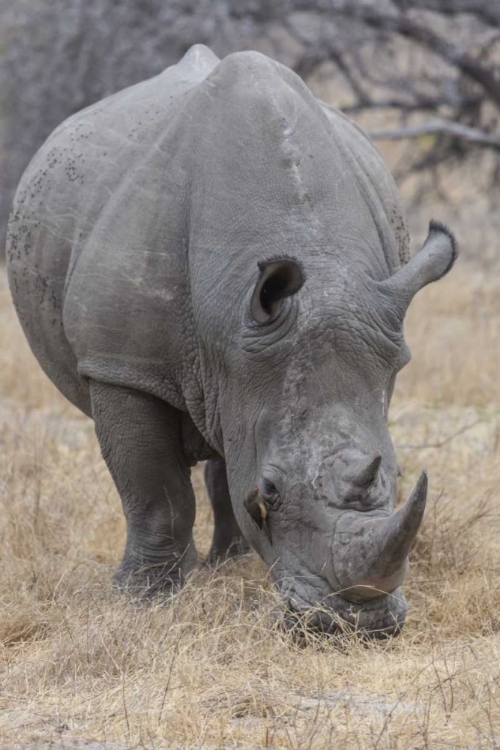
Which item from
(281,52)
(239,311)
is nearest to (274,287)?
(239,311)

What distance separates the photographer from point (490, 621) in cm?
448

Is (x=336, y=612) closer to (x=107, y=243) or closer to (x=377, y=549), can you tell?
(x=377, y=549)

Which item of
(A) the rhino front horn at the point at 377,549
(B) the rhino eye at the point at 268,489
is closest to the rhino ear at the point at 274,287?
(B) the rhino eye at the point at 268,489

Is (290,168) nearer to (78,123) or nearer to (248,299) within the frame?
(248,299)

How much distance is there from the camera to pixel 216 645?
402 centimetres

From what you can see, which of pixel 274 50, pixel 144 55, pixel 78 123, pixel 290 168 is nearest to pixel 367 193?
pixel 290 168

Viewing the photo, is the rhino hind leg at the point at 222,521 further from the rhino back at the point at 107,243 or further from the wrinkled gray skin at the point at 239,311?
the rhino back at the point at 107,243

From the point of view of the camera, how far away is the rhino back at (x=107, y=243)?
14.6 ft

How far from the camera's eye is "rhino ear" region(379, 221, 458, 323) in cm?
408

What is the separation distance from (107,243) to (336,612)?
1.58m

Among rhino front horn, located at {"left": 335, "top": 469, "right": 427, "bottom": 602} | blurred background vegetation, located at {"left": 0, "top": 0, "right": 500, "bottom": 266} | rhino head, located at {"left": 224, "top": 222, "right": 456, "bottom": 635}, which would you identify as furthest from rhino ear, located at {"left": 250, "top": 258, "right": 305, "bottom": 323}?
blurred background vegetation, located at {"left": 0, "top": 0, "right": 500, "bottom": 266}

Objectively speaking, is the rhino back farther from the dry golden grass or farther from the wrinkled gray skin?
the dry golden grass

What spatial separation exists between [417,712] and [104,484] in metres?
3.03

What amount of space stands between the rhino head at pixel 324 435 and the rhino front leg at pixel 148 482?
2.01 ft
